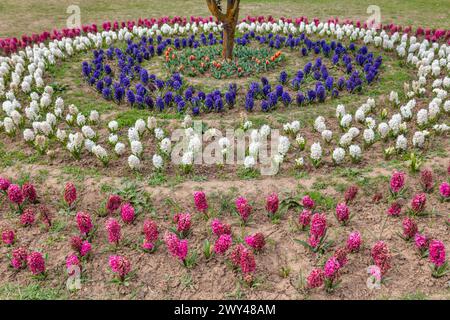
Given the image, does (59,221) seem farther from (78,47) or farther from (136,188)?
(78,47)

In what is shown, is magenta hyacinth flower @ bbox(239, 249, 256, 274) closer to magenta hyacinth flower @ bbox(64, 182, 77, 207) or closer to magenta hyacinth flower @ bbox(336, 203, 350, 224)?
magenta hyacinth flower @ bbox(336, 203, 350, 224)

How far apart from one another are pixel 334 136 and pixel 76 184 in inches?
208

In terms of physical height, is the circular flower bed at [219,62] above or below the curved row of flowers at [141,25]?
below

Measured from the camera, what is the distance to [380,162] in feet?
26.0

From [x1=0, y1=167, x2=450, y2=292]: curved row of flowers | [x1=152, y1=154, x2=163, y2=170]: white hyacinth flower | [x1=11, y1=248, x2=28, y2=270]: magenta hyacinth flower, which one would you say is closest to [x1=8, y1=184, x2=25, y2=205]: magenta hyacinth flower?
[x1=0, y1=167, x2=450, y2=292]: curved row of flowers

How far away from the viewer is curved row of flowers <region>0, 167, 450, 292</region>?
5395 mm

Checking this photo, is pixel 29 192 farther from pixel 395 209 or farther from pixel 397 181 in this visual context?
pixel 397 181

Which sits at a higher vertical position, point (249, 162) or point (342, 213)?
point (249, 162)

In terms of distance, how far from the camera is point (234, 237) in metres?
6.27

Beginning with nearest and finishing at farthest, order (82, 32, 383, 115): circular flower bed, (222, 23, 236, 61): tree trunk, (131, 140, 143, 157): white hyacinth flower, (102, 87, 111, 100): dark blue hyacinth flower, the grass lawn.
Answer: (131, 140, 143, 157): white hyacinth flower, (82, 32, 383, 115): circular flower bed, (102, 87, 111, 100): dark blue hyacinth flower, (222, 23, 236, 61): tree trunk, the grass lawn

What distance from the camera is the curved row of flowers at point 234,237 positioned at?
5.39m

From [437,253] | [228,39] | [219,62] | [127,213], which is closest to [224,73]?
[219,62]

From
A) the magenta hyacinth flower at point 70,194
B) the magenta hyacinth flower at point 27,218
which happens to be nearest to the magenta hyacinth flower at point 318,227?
the magenta hyacinth flower at point 70,194

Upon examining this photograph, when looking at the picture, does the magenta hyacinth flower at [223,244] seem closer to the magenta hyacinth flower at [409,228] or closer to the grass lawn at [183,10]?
the magenta hyacinth flower at [409,228]
